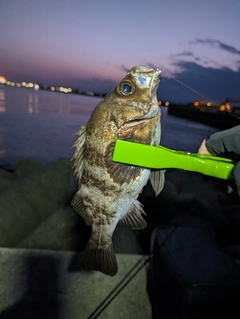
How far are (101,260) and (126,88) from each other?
1326 millimetres

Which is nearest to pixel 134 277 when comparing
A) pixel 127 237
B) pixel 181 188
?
pixel 127 237

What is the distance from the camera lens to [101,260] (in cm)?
190

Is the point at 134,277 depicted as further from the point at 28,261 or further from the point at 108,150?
the point at 108,150

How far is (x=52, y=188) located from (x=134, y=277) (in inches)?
116

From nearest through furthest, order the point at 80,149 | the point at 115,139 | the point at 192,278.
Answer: the point at 115,139, the point at 80,149, the point at 192,278

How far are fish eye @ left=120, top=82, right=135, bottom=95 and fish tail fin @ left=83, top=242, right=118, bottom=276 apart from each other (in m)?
1.21

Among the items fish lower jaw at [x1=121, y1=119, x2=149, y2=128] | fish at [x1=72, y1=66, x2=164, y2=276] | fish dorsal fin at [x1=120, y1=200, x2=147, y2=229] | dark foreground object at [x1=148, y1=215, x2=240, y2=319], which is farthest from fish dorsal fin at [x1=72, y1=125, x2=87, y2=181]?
dark foreground object at [x1=148, y1=215, x2=240, y2=319]

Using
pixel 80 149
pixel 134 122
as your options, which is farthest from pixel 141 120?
pixel 80 149

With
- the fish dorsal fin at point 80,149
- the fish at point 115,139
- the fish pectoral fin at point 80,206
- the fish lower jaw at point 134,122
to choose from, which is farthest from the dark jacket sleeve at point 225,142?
the fish pectoral fin at point 80,206

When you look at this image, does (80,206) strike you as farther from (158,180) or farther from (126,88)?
(126,88)

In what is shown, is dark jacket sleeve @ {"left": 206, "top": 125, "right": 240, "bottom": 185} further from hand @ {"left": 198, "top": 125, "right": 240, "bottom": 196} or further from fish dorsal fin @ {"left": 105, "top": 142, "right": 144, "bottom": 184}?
fish dorsal fin @ {"left": 105, "top": 142, "right": 144, "bottom": 184}

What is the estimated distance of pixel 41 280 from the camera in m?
3.60

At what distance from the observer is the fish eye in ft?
5.66

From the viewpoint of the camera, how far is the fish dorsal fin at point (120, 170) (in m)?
1.71
